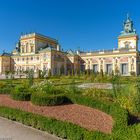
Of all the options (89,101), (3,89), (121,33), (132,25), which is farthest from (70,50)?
(89,101)

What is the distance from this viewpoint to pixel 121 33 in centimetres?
5866

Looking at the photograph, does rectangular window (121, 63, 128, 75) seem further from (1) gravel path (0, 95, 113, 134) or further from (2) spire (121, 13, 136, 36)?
(1) gravel path (0, 95, 113, 134)

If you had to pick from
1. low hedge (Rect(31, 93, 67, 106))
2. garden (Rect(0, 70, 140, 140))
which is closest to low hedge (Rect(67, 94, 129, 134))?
garden (Rect(0, 70, 140, 140))

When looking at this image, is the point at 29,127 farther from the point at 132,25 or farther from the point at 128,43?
the point at 132,25

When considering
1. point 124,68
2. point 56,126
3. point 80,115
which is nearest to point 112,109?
point 80,115

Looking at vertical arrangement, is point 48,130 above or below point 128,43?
below

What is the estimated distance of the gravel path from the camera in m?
7.71

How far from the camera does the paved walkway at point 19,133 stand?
6785 mm

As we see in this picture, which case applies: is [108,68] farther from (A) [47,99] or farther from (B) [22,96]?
(A) [47,99]

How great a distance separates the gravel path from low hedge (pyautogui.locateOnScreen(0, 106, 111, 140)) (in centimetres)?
108

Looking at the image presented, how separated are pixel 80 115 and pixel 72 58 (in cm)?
4752

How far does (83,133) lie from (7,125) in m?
3.66

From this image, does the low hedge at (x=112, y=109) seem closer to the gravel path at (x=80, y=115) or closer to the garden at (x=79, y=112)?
the garden at (x=79, y=112)

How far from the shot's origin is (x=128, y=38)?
55.9m
